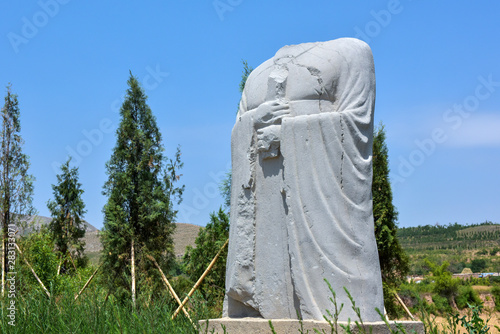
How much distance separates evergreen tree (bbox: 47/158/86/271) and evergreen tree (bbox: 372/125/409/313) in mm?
10105

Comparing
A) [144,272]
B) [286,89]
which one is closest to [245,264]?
[286,89]

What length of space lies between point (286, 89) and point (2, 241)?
943 centimetres

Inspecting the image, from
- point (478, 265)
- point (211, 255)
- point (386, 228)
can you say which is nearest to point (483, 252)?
point (478, 265)

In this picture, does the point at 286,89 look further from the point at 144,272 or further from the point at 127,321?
the point at 144,272

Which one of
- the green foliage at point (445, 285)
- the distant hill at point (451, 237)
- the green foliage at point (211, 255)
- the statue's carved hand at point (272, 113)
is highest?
the distant hill at point (451, 237)

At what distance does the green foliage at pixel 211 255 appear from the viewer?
11078mm

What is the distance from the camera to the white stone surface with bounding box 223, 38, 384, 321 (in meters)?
4.71

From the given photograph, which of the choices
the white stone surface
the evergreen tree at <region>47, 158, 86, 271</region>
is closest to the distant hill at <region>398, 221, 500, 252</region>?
the evergreen tree at <region>47, 158, 86, 271</region>

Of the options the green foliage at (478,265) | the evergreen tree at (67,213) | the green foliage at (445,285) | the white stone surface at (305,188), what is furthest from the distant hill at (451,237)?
the white stone surface at (305,188)

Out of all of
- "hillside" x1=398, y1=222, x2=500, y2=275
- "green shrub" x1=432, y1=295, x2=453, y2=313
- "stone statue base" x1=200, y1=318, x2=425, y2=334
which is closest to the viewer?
"stone statue base" x1=200, y1=318, x2=425, y2=334

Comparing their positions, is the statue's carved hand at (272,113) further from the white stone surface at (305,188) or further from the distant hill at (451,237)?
the distant hill at (451,237)

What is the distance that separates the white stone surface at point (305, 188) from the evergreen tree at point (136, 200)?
5.91m

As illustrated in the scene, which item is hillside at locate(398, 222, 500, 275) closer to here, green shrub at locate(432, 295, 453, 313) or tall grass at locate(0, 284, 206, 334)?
green shrub at locate(432, 295, 453, 313)

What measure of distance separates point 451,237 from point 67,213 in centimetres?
4988
